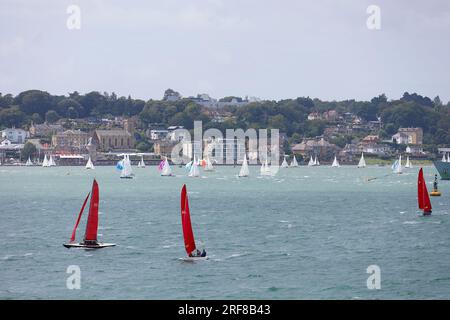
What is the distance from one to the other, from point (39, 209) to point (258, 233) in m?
25.7

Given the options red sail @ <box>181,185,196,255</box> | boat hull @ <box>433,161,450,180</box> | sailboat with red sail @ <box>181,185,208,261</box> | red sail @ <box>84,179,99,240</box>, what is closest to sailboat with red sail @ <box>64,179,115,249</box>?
red sail @ <box>84,179,99,240</box>

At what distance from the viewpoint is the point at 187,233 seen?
132ft

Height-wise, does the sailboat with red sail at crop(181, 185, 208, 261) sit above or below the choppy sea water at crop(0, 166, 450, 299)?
above

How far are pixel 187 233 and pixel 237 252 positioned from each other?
665 cm

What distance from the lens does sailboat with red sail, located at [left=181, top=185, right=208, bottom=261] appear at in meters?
39.5

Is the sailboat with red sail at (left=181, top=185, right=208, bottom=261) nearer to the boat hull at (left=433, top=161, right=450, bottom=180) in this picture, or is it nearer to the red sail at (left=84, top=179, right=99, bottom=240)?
the red sail at (left=84, top=179, right=99, bottom=240)

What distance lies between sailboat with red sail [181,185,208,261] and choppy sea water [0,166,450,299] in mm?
585

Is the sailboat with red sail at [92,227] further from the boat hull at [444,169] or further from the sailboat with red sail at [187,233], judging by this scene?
the boat hull at [444,169]

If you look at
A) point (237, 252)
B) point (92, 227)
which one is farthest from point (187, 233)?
point (237, 252)

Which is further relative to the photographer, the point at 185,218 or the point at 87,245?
the point at 87,245

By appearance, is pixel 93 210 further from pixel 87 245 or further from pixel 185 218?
pixel 185 218

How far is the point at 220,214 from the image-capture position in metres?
70.1
